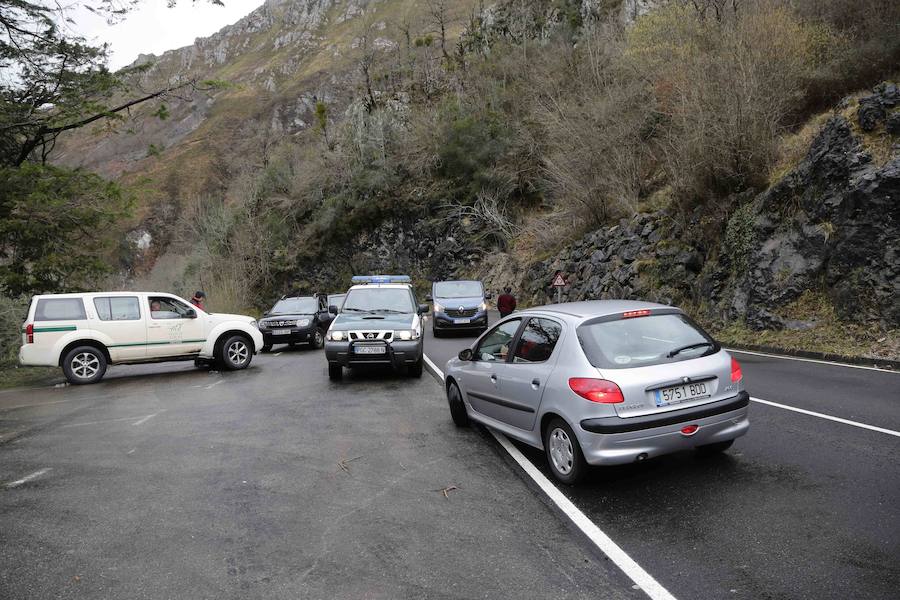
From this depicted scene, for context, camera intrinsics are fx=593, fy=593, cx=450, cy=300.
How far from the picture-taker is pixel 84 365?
40.0 feet

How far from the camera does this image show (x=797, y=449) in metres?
5.67

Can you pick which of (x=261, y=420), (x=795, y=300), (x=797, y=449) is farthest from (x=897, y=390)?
(x=261, y=420)

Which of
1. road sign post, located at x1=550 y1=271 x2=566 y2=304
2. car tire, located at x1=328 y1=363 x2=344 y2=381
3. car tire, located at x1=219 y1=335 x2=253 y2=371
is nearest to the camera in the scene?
car tire, located at x1=328 y1=363 x2=344 y2=381

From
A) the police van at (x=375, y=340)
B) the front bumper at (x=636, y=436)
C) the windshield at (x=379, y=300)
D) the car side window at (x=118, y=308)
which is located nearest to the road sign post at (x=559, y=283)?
the windshield at (x=379, y=300)

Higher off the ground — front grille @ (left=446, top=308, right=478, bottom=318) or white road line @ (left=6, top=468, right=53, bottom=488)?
front grille @ (left=446, top=308, right=478, bottom=318)

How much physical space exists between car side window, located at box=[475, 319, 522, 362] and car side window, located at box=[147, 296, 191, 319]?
875cm

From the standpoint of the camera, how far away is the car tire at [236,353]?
13312mm

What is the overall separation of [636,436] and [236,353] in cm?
1091

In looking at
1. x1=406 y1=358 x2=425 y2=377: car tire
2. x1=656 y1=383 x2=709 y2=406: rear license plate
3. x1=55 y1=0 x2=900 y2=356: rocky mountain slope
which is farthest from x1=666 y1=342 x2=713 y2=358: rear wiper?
x1=55 y1=0 x2=900 y2=356: rocky mountain slope

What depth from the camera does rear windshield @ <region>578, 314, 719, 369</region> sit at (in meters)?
4.96

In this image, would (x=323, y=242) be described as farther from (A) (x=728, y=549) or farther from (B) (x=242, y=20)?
(B) (x=242, y=20)

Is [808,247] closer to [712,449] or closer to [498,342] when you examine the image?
[712,449]

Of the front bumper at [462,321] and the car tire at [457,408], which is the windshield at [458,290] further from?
the car tire at [457,408]

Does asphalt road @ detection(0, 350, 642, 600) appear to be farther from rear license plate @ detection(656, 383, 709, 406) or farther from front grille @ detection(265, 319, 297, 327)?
front grille @ detection(265, 319, 297, 327)
